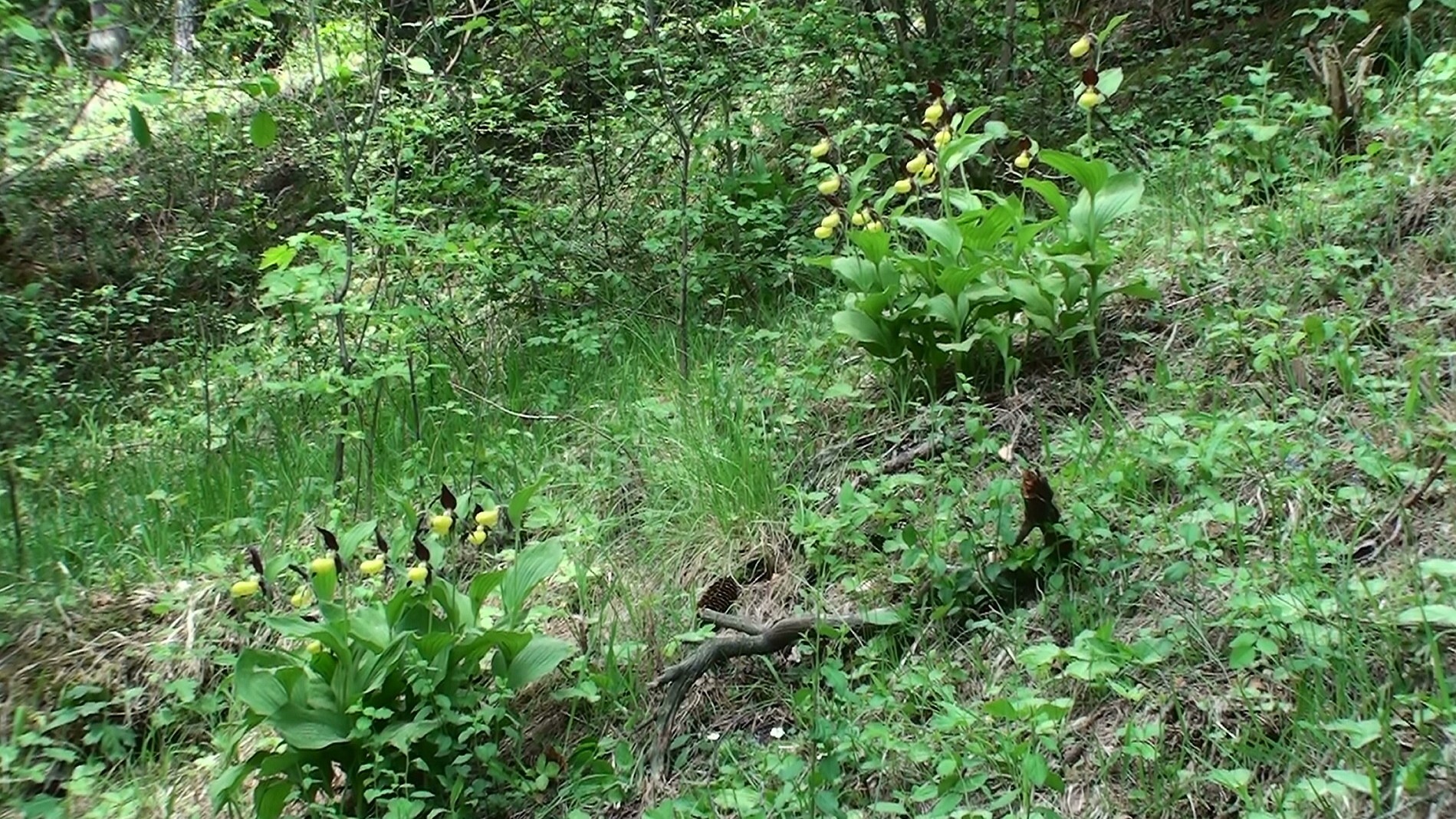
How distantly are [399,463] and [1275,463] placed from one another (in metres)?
3.10

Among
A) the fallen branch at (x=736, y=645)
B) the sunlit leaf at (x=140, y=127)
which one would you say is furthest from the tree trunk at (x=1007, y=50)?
the sunlit leaf at (x=140, y=127)

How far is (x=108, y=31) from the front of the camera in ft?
16.5

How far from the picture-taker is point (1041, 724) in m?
1.89

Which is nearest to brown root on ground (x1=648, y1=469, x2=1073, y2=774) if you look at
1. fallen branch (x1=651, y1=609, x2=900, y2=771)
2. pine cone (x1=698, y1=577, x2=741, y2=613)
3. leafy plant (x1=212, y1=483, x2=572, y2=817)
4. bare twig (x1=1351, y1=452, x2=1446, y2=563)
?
fallen branch (x1=651, y1=609, x2=900, y2=771)

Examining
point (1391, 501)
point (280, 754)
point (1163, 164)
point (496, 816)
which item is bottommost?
point (496, 816)

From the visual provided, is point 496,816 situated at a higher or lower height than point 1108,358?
lower

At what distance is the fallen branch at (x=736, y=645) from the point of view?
2.44m

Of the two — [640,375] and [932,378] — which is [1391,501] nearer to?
[932,378]

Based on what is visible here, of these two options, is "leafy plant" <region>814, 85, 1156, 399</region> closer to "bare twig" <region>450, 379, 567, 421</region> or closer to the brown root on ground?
the brown root on ground

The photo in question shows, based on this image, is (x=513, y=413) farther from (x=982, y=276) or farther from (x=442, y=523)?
(x=982, y=276)

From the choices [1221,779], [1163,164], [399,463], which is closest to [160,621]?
[399,463]

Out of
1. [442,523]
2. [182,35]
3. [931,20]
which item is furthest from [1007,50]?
[182,35]

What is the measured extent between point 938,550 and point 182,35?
26.5ft

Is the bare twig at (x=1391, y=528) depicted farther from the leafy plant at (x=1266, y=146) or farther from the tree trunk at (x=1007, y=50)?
the tree trunk at (x=1007, y=50)
